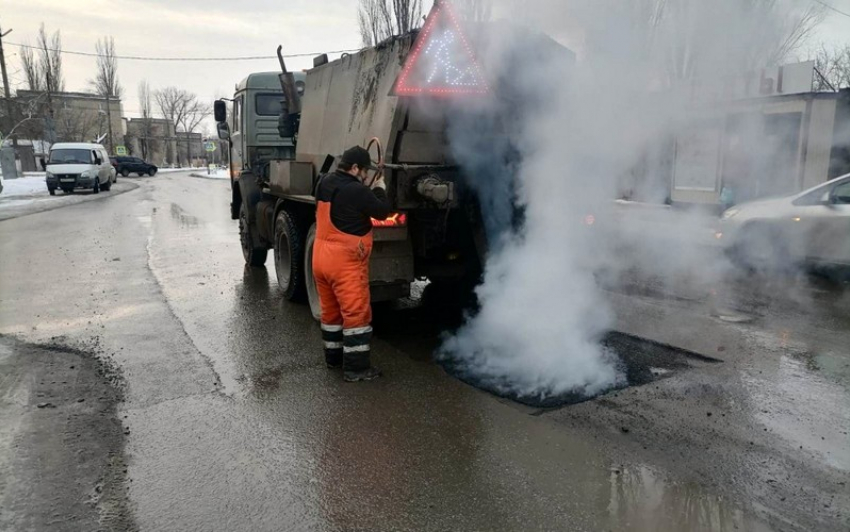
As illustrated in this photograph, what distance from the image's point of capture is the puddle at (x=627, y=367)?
406 centimetres

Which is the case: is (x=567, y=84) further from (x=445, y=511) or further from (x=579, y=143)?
(x=445, y=511)

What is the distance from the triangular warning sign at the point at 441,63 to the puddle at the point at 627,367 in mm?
2147

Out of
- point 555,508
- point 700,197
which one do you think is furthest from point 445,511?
point 700,197

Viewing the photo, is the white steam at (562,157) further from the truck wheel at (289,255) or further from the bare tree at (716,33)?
the truck wheel at (289,255)

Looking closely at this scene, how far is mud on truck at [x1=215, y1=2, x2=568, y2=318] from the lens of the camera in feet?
15.0

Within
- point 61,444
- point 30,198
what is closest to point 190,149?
point 30,198

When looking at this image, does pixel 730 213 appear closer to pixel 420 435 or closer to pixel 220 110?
pixel 420 435

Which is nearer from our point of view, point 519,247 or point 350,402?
point 350,402

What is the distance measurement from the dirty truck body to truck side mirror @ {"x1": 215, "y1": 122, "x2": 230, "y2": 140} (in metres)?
3.05

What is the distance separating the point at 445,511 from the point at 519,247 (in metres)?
2.57

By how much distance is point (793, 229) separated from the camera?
8.39 m

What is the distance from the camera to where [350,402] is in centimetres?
413

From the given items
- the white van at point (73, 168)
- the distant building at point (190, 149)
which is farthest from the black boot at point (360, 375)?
the distant building at point (190, 149)

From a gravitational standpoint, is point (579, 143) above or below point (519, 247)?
above
